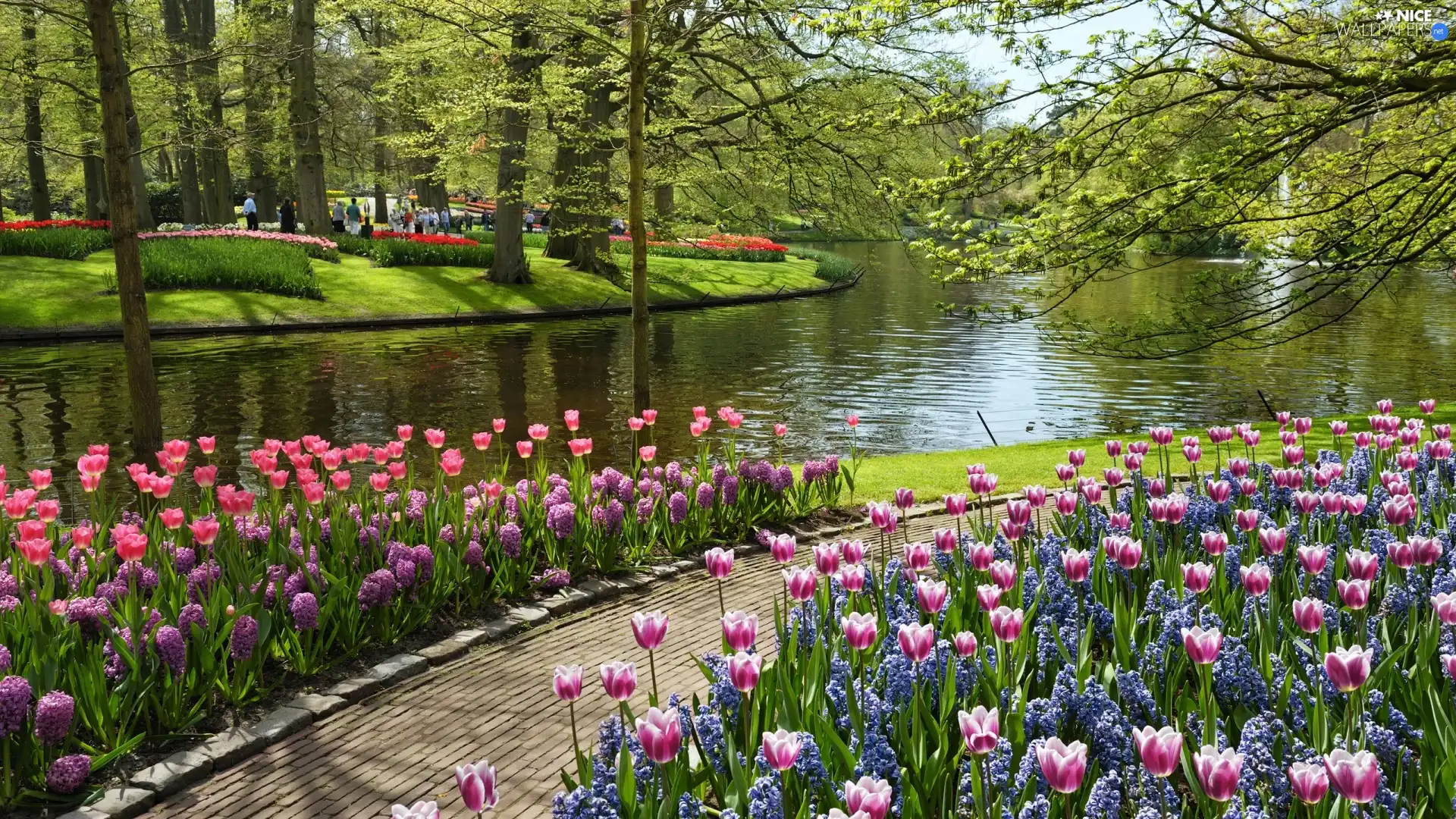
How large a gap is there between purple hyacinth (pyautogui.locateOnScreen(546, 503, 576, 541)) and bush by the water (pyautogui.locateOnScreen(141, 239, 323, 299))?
2003cm

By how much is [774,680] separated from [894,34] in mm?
15509

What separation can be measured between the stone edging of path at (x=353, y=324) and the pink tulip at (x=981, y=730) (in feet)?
73.3

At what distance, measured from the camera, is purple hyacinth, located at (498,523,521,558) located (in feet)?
21.8

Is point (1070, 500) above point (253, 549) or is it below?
above

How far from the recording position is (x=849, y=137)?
1881cm

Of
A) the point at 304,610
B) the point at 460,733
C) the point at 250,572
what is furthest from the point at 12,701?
the point at 460,733

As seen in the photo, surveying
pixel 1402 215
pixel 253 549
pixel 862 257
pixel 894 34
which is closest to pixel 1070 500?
pixel 253 549

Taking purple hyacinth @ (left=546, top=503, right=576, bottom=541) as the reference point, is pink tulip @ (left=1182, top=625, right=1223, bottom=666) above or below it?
above

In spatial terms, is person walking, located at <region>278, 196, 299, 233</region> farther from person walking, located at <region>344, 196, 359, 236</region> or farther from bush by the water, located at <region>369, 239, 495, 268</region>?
bush by the water, located at <region>369, 239, 495, 268</region>

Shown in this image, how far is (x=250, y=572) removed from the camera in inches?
222

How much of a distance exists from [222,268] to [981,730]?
82.4ft

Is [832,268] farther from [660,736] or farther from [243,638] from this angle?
[660,736]

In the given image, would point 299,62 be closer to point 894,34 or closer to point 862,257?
point 894,34

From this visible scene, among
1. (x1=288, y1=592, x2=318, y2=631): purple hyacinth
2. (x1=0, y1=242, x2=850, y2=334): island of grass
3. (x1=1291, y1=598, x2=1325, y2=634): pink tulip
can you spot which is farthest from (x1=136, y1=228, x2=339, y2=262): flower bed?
(x1=1291, y1=598, x2=1325, y2=634): pink tulip
